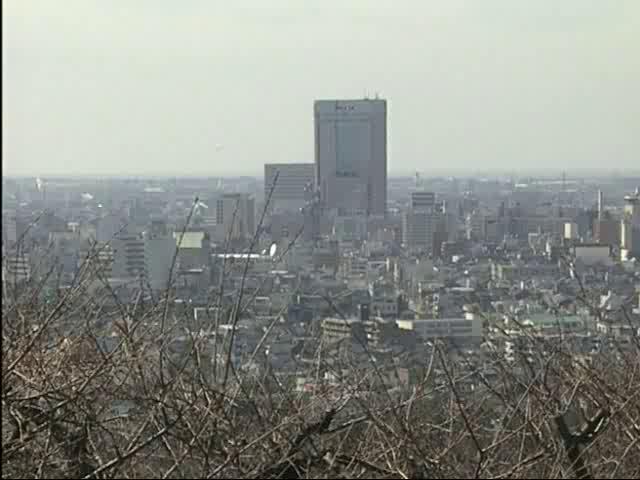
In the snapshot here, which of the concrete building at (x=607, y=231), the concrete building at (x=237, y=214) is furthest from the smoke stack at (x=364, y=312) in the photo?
the concrete building at (x=607, y=231)

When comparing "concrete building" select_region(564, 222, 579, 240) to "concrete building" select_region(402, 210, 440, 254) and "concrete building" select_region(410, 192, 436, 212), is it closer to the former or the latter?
"concrete building" select_region(402, 210, 440, 254)

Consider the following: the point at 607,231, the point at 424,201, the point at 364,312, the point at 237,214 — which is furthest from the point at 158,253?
the point at 424,201

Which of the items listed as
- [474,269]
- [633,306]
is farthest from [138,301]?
[474,269]

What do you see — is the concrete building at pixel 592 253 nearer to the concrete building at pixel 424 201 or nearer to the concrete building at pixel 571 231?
the concrete building at pixel 571 231

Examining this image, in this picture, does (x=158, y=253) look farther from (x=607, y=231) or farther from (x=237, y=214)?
(x=607, y=231)

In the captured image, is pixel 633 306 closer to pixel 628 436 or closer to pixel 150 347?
pixel 628 436
